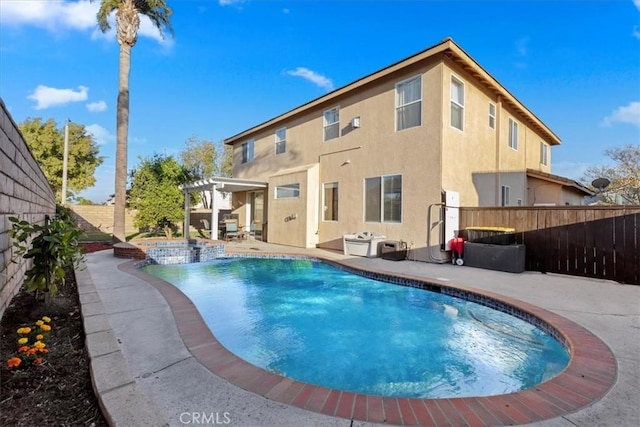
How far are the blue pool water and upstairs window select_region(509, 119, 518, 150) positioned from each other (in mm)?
10971

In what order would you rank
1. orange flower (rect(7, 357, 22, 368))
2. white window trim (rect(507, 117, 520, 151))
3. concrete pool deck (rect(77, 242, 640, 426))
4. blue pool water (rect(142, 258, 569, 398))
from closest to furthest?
concrete pool deck (rect(77, 242, 640, 426)) → orange flower (rect(7, 357, 22, 368)) → blue pool water (rect(142, 258, 569, 398)) → white window trim (rect(507, 117, 520, 151))

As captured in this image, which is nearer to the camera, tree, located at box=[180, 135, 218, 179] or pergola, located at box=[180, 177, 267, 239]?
pergola, located at box=[180, 177, 267, 239]

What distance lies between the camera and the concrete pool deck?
2286 mm

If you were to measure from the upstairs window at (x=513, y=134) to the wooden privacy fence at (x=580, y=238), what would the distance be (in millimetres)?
6827

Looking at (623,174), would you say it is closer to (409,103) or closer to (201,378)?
(409,103)

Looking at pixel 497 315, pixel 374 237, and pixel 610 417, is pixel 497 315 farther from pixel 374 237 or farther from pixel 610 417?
pixel 374 237

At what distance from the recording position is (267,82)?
20766 mm

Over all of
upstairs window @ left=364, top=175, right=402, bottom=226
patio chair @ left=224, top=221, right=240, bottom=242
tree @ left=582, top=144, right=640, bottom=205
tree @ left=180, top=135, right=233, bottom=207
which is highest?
tree @ left=180, top=135, right=233, bottom=207

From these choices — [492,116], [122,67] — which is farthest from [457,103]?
[122,67]

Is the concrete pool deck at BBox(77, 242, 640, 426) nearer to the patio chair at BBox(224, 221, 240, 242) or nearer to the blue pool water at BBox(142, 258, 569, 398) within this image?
the blue pool water at BBox(142, 258, 569, 398)

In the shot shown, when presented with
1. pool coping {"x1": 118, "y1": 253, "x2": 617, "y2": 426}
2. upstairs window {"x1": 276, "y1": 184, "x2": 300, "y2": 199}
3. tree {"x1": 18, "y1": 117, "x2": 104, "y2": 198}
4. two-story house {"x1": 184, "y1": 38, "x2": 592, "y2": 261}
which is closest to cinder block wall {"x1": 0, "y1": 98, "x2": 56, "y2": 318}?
pool coping {"x1": 118, "y1": 253, "x2": 617, "y2": 426}

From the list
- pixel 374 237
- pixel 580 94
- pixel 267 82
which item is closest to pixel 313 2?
pixel 267 82

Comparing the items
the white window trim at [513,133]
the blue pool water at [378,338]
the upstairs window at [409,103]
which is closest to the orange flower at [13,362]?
the blue pool water at [378,338]

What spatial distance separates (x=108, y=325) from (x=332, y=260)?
23.9 feet
